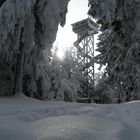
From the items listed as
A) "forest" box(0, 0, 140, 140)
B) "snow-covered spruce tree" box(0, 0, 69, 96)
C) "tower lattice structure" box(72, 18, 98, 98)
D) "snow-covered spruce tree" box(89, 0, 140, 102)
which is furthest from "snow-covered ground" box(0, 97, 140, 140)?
"tower lattice structure" box(72, 18, 98, 98)

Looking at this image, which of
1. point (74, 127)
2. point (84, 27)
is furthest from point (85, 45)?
point (74, 127)

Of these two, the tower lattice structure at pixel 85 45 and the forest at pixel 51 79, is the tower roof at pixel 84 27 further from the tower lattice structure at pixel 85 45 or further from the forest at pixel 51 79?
the forest at pixel 51 79

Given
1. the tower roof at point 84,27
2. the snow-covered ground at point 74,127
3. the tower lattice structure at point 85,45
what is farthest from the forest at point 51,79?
the tower roof at point 84,27

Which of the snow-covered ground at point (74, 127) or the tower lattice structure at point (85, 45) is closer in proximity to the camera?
the snow-covered ground at point (74, 127)

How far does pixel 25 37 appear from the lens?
28.6ft

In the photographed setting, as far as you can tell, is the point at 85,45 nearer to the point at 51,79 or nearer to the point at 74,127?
the point at 51,79

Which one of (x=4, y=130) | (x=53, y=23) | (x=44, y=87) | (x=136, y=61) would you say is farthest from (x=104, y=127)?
(x=136, y=61)

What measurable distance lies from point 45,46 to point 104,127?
648cm

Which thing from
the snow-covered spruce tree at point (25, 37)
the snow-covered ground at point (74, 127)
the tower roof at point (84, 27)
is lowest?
the snow-covered ground at point (74, 127)

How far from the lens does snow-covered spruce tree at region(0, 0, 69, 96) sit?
8312 millimetres

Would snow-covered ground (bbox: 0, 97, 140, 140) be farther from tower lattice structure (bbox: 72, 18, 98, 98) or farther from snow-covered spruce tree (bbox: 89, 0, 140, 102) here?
tower lattice structure (bbox: 72, 18, 98, 98)

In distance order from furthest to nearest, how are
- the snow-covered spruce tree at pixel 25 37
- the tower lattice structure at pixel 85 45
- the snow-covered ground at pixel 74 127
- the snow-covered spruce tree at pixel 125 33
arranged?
the tower lattice structure at pixel 85 45
the snow-covered spruce tree at pixel 125 33
the snow-covered spruce tree at pixel 25 37
the snow-covered ground at pixel 74 127

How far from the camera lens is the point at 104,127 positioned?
10.5 feet

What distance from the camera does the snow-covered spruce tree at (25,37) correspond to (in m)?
8.31
